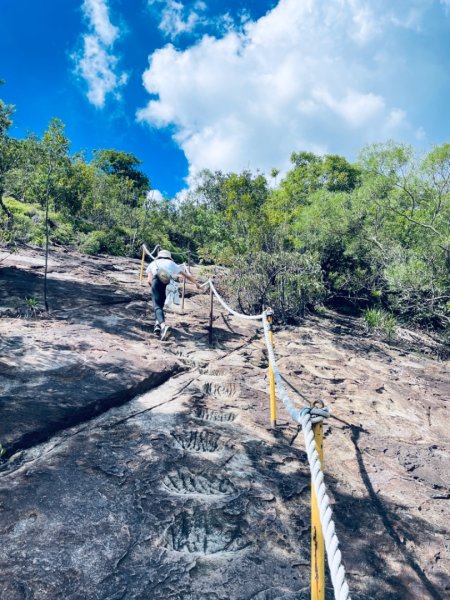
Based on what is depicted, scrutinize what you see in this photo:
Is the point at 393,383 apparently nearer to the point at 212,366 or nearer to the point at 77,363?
the point at 212,366

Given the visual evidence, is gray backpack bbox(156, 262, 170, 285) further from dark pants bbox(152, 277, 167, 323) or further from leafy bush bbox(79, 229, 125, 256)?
leafy bush bbox(79, 229, 125, 256)

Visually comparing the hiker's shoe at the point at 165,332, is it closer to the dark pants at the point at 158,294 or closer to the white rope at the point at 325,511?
the dark pants at the point at 158,294

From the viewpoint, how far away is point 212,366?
19.0ft

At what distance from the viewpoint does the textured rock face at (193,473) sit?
2266 millimetres

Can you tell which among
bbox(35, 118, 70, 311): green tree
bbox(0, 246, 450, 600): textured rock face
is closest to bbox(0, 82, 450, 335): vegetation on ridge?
bbox(35, 118, 70, 311): green tree

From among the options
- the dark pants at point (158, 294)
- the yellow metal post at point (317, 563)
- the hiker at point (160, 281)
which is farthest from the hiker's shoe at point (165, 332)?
the yellow metal post at point (317, 563)

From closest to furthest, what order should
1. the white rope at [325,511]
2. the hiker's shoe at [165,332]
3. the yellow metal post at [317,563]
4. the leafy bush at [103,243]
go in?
the white rope at [325,511] → the yellow metal post at [317,563] → the hiker's shoe at [165,332] → the leafy bush at [103,243]

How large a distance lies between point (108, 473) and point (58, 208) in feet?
52.8

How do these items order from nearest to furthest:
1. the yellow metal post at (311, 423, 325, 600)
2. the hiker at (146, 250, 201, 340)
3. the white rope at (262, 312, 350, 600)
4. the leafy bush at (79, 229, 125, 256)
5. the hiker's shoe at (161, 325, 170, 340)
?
the white rope at (262, 312, 350, 600)
the yellow metal post at (311, 423, 325, 600)
the hiker's shoe at (161, 325, 170, 340)
the hiker at (146, 250, 201, 340)
the leafy bush at (79, 229, 125, 256)

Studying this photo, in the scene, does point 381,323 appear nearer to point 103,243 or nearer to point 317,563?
point 317,563

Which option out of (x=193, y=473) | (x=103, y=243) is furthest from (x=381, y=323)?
(x=103, y=243)

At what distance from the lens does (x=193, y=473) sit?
3.15m

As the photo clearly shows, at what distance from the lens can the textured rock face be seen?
2.27 m

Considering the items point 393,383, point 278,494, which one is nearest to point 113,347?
point 278,494
